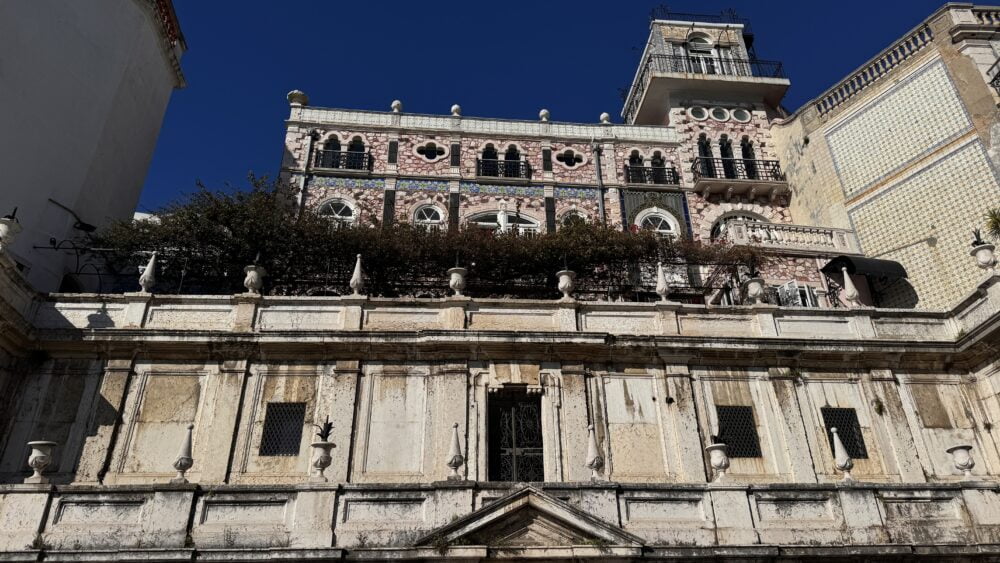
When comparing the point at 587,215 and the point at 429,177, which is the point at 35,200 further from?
the point at 587,215

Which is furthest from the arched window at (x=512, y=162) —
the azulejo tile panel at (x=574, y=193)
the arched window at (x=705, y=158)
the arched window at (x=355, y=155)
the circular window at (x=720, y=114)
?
the circular window at (x=720, y=114)

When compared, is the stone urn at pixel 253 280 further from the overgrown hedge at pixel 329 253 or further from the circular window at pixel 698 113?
the circular window at pixel 698 113

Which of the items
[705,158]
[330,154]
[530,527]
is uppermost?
[705,158]

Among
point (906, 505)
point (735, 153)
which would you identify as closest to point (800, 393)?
point (906, 505)

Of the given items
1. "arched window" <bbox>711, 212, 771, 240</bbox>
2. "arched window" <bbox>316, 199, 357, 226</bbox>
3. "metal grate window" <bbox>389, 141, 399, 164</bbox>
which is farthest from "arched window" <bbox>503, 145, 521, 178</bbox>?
"arched window" <bbox>711, 212, 771, 240</bbox>

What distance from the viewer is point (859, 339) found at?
14992 millimetres

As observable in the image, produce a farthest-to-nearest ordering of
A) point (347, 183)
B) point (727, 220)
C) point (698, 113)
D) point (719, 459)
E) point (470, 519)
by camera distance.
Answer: point (698, 113)
point (727, 220)
point (347, 183)
point (719, 459)
point (470, 519)

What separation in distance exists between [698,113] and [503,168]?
8003 mm

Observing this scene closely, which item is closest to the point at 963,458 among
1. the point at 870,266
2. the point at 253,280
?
the point at 870,266

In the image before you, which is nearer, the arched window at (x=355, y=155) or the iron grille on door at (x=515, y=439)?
the iron grille on door at (x=515, y=439)

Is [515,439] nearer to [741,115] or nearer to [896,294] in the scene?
[896,294]

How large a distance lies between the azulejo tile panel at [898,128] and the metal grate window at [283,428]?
711 inches

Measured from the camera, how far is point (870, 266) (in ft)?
64.7

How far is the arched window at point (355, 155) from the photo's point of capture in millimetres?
24312
